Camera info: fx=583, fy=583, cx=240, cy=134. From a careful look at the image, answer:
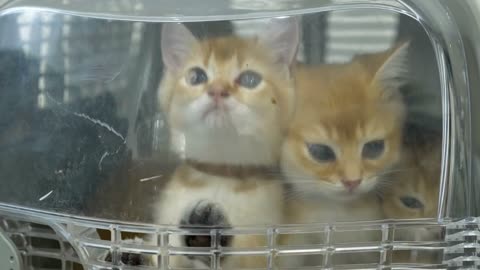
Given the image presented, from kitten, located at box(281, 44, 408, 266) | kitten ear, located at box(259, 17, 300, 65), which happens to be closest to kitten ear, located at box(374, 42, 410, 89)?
kitten, located at box(281, 44, 408, 266)

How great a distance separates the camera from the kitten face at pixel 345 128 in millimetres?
659

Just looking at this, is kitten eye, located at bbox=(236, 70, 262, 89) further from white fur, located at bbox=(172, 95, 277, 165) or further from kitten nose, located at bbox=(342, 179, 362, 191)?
kitten nose, located at bbox=(342, 179, 362, 191)

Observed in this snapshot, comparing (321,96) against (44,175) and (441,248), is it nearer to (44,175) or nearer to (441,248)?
(441,248)

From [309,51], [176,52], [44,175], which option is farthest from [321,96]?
[44,175]

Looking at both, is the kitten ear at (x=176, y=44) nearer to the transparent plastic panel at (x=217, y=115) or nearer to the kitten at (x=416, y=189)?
the transparent plastic panel at (x=217, y=115)

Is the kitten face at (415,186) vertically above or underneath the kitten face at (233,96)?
underneath

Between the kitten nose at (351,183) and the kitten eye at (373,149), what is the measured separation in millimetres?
31

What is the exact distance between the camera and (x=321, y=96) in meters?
0.67

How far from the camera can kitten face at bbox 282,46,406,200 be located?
66 centimetres

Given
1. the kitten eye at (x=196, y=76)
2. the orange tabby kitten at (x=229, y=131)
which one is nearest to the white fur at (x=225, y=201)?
the orange tabby kitten at (x=229, y=131)

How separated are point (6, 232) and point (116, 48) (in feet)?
0.84

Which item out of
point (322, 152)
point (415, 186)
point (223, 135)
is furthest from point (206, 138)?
point (415, 186)

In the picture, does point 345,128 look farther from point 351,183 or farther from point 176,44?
point 176,44

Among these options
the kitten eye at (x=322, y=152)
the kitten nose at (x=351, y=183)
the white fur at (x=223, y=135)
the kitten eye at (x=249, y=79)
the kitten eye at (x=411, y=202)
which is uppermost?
the kitten eye at (x=249, y=79)
